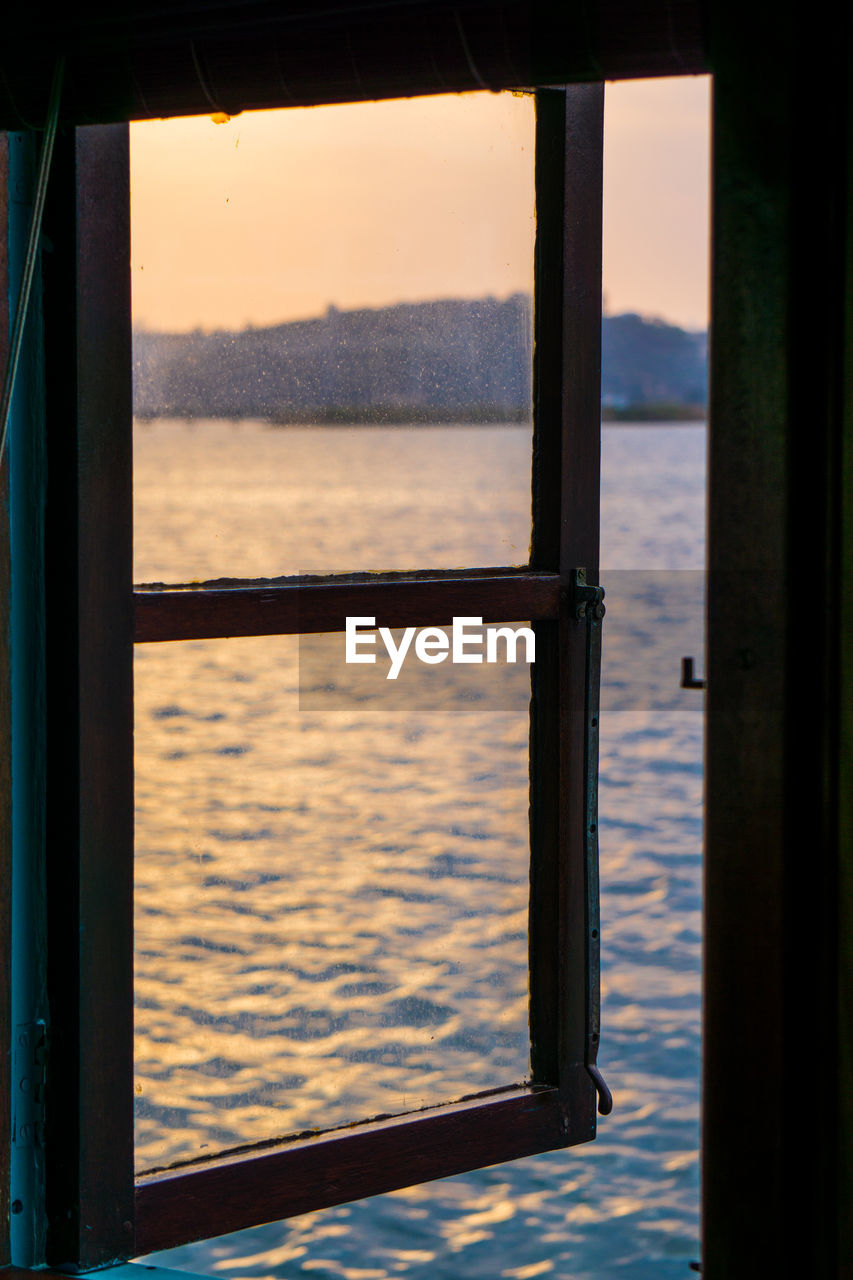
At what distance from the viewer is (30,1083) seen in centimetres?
178

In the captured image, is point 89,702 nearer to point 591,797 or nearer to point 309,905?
point 309,905

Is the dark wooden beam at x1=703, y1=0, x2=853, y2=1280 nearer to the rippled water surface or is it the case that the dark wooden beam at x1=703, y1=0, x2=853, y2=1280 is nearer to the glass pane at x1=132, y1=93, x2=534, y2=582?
the rippled water surface

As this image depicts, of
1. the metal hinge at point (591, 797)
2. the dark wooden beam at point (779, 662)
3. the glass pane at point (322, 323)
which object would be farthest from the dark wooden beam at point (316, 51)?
the metal hinge at point (591, 797)

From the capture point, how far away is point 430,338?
2.13 metres

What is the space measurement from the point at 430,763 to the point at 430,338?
58 cm

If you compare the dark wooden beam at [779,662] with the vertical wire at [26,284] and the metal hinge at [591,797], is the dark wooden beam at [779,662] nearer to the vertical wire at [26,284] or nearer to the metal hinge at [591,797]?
the vertical wire at [26,284]

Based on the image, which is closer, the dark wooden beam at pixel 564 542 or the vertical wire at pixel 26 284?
the vertical wire at pixel 26 284

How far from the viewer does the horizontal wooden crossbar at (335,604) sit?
1.85 m

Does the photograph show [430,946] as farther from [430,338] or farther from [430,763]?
[430,338]

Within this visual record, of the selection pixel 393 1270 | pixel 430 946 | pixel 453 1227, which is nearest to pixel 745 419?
pixel 430 946

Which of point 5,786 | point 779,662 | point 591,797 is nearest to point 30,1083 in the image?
point 5,786

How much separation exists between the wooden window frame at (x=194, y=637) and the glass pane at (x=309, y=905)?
0.14ft

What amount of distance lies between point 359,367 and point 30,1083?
38.9 inches

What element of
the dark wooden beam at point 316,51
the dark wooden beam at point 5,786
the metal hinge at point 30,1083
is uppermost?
the dark wooden beam at point 316,51
